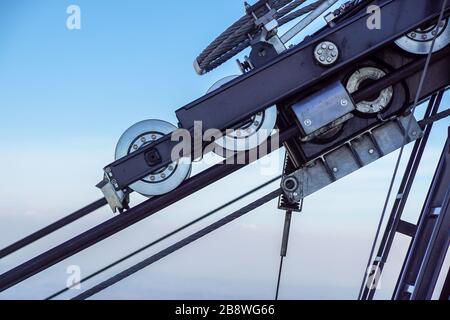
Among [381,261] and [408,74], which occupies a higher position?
[408,74]

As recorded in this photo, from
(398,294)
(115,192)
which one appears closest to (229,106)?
(115,192)

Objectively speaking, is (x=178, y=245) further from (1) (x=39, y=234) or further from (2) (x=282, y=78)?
(2) (x=282, y=78)

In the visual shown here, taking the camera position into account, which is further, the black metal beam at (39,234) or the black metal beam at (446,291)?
the black metal beam at (39,234)

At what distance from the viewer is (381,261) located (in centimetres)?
799

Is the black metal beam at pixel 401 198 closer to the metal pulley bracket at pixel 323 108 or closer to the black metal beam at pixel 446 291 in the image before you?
the black metal beam at pixel 446 291

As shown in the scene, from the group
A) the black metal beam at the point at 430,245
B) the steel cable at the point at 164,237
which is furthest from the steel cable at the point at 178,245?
the black metal beam at the point at 430,245

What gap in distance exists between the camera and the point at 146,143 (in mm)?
7305

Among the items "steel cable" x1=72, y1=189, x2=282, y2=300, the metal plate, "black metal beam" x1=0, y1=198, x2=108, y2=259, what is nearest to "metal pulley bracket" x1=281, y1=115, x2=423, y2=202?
"steel cable" x1=72, y1=189, x2=282, y2=300

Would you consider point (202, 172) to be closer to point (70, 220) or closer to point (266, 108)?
point (266, 108)

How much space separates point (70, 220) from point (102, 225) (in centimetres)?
79

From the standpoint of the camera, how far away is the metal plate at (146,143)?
7297 millimetres

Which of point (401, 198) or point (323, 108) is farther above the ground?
point (323, 108)

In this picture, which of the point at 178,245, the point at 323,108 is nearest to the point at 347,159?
the point at 323,108
